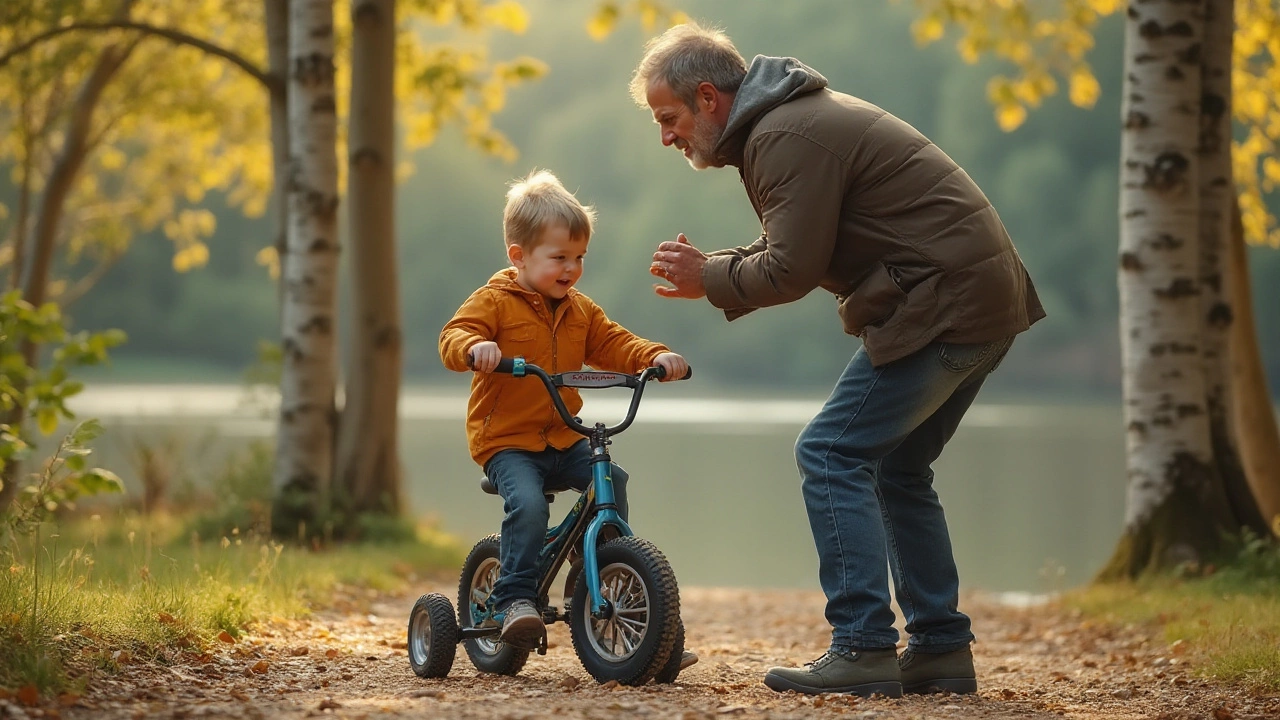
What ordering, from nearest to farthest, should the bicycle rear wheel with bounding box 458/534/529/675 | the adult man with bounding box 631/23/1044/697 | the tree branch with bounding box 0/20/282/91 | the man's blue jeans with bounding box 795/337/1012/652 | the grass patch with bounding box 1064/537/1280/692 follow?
the adult man with bounding box 631/23/1044/697 < the man's blue jeans with bounding box 795/337/1012/652 < the bicycle rear wheel with bounding box 458/534/529/675 < the grass patch with bounding box 1064/537/1280/692 < the tree branch with bounding box 0/20/282/91

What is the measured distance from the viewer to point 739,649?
6359mm

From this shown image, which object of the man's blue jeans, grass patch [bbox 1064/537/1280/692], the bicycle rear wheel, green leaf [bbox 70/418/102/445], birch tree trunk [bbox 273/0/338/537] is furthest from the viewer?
birch tree trunk [bbox 273/0/338/537]

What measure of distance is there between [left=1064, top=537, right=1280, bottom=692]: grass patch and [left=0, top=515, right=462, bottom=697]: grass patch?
374 cm

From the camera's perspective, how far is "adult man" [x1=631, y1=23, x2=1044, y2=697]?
4.19 meters

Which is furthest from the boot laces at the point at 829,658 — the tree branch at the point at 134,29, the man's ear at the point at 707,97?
the tree branch at the point at 134,29

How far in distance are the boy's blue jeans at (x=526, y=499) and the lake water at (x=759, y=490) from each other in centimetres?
488

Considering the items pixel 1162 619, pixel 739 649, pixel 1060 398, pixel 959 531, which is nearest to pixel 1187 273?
pixel 1162 619

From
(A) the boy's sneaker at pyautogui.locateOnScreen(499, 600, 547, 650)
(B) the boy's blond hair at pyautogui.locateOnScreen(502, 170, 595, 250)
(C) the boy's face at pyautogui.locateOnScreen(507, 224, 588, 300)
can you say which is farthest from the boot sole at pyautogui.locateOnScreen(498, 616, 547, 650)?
(B) the boy's blond hair at pyautogui.locateOnScreen(502, 170, 595, 250)

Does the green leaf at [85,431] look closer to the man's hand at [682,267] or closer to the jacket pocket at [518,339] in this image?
the jacket pocket at [518,339]

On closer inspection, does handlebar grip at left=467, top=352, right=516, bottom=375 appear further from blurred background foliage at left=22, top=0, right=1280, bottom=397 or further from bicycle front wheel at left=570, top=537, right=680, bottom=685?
blurred background foliage at left=22, top=0, right=1280, bottom=397

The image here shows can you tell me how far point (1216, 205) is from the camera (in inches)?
316

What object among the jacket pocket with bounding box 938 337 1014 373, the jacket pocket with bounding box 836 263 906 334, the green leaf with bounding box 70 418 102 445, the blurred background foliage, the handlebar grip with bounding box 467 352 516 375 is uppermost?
the blurred background foliage

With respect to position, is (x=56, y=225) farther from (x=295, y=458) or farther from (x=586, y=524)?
(x=586, y=524)

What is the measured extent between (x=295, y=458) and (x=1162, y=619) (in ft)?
18.3
